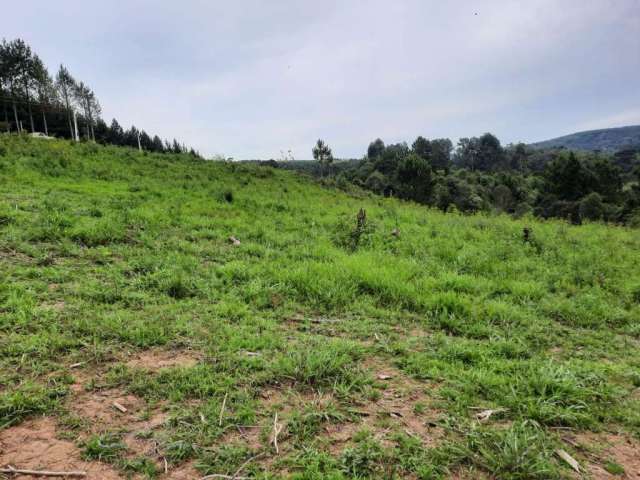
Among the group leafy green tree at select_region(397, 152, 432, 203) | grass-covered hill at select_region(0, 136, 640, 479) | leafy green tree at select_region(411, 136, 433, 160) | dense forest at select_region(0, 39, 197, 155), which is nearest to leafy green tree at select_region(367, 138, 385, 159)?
leafy green tree at select_region(411, 136, 433, 160)

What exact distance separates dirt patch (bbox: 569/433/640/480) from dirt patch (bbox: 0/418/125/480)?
9.19ft

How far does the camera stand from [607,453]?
7.85 feet

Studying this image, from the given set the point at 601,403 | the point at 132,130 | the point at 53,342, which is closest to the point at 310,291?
the point at 53,342

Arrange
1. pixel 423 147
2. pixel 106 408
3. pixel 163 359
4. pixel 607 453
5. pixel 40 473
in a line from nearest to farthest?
pixel 40 473 < pixel 607 453 < pixel 106 408 < pixel 163 359 < pixel 423 147

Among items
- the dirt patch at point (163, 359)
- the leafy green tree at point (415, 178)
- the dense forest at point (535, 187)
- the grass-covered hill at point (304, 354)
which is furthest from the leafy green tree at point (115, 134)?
the dirt patch at point (163, 359)

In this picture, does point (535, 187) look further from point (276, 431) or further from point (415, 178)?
point (276, 431)

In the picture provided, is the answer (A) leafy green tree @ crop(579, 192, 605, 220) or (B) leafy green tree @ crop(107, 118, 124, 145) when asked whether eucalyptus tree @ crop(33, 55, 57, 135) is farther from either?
(A) leafy green tree @ crop(579, 192, 605, 220)

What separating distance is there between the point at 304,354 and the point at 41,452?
1.91 m

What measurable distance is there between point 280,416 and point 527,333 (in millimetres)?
2976

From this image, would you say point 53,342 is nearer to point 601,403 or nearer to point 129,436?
point 129,436

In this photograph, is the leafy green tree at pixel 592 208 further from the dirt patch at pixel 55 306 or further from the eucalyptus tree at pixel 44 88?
the eucalyptus tree at pixel 44 88

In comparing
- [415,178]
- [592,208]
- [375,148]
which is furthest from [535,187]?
[375,148]

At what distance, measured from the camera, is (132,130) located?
199ft

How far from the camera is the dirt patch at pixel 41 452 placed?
6.93 ft
